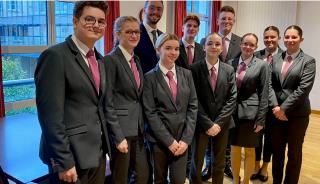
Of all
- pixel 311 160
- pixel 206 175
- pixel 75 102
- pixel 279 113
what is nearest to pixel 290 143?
pixel 279 113

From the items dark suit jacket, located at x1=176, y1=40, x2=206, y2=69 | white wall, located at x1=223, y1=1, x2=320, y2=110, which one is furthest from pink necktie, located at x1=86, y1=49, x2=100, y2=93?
white wall, located at x1=223, y1=1, x2=320, y2=110

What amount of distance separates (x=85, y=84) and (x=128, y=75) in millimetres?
515

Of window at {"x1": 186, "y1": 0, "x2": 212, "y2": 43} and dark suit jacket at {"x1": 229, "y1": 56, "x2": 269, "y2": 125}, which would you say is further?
window at {"x1": 186, "y1": 0, "x2": 212, "y2": 43}

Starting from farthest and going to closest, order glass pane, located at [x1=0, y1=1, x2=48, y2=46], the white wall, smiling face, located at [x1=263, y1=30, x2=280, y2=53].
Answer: the white wall → glass pane, located at [x1=0, y1=1, x2=48, y2=46] → smiling face, located at [x1=263, y1=30, x2=280, y2=53]

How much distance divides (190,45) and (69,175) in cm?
183

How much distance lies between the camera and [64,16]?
436 centimetres

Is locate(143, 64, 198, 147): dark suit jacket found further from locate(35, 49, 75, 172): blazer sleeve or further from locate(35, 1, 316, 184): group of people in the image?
locate(35, 49, 75, 172): blazer sleeve

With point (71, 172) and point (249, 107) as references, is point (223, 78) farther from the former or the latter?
point (71, 172)

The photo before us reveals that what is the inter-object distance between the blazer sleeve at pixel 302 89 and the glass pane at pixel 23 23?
3.21m

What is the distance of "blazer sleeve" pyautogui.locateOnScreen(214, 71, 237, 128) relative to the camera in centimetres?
236

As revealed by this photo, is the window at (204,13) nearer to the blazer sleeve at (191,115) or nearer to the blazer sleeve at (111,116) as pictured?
the blazer sleeve at (191,115)

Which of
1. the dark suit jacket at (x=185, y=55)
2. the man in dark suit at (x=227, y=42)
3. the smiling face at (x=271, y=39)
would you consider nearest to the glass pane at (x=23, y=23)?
the dark suit jacket at (x=185, y=55)

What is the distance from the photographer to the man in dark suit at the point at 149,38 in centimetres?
257

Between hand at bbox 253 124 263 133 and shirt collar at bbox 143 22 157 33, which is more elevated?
shirt collar at bbox 143 22 157 33
